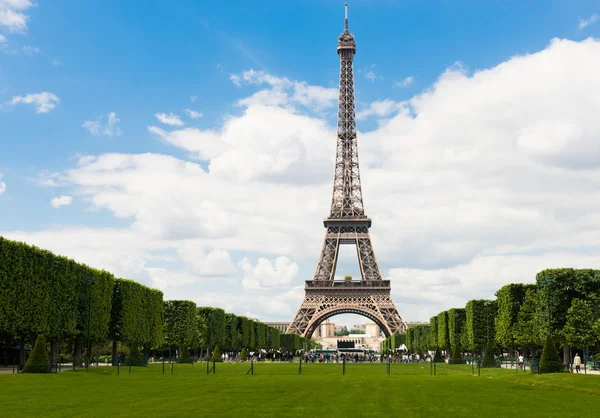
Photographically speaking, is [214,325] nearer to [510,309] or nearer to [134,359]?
[134,359]

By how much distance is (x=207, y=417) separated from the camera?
69.5 ft

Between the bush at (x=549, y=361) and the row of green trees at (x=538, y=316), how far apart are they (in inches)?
36.7

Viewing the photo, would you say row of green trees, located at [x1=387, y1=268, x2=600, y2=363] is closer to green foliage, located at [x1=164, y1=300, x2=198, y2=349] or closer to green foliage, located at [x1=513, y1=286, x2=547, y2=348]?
green foliage, located at [x1=513, y1=286, x2=547, y2=348]

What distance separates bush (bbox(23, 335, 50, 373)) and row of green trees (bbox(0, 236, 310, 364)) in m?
2.45

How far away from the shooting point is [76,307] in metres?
56.5

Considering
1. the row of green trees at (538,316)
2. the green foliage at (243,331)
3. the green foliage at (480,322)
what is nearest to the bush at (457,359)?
the row of green trees at (538,316)

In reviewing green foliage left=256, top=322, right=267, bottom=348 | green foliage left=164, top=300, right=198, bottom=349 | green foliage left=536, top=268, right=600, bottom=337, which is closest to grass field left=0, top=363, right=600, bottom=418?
green foliage left=536, top=268, right=600, bottom=337

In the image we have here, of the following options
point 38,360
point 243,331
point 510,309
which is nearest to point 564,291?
point 510,309

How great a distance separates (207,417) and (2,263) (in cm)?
3106

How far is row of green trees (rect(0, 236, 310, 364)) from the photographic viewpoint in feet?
158

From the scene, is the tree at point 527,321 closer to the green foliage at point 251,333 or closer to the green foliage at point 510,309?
the green foliage at point 510,309

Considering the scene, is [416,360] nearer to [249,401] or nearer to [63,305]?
[63,305]

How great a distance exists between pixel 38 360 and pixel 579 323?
147 ft

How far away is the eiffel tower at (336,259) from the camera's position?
122 metres
